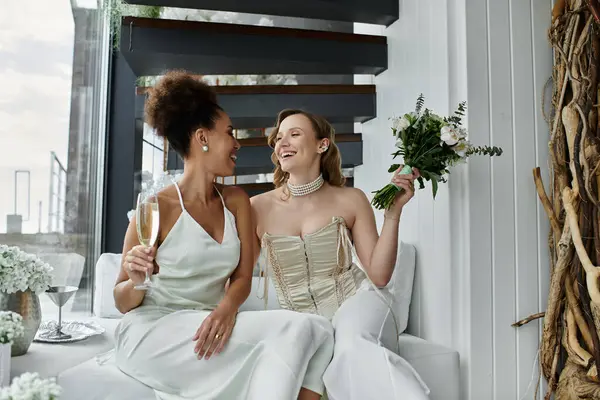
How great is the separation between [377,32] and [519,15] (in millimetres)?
1132

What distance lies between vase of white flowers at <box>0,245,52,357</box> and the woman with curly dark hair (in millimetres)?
351

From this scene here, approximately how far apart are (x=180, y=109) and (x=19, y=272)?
0.84 metres

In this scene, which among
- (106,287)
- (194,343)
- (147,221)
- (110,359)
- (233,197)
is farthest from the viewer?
(106,287)

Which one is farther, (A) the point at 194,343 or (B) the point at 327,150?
(B) the point at 327,150

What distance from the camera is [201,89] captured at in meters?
2.23

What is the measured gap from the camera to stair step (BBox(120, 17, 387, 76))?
3.26 m

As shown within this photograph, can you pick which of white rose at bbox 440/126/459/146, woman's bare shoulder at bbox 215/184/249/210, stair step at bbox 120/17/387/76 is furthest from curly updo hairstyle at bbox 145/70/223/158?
stair step at bbox 120/17/387/76

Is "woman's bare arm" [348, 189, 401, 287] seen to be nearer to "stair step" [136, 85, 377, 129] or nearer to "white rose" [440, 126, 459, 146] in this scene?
"white rose" [440, 126, 459, 146]

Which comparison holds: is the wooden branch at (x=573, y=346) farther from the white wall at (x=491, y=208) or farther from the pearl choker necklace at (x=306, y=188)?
the pearl choker necklace at (x=306, y=188)

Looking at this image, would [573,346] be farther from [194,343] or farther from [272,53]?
[272,53]

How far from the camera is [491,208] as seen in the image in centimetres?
269

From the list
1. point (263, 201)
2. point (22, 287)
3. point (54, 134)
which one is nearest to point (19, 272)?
point (22, 287)

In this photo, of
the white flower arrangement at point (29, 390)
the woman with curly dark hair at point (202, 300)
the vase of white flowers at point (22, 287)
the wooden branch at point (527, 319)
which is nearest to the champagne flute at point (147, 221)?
the woman with curly dark hair at point (202, 300)

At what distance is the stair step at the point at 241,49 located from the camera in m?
3.26
